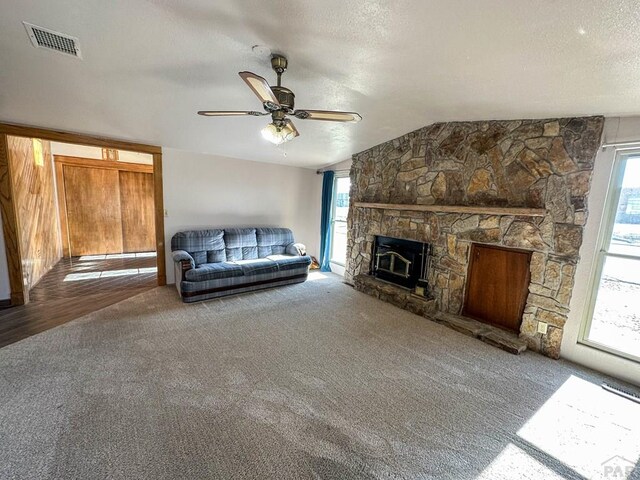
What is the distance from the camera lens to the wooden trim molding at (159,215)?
440 cm

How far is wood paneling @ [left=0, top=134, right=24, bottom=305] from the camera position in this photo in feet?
10.8

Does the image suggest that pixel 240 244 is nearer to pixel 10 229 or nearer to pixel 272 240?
pixel 272 240

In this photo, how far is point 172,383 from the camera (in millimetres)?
2197

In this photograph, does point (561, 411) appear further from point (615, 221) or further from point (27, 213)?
point (27, 213)

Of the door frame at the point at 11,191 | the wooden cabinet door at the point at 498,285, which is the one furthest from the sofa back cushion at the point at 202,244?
the wooden cabinet door at the point at 498,285

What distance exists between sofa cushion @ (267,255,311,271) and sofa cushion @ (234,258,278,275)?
4.2 inches

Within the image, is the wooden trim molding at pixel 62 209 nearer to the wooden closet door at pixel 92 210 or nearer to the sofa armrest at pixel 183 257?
the wooden closet door at pixel 92 210

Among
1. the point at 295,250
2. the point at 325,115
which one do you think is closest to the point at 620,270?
the point at 325,115

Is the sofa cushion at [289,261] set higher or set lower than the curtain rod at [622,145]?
lower

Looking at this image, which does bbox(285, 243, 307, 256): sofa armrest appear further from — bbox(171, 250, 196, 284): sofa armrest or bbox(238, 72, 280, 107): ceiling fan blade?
bbox(238, 72, 280, 107): ceiling fan blade

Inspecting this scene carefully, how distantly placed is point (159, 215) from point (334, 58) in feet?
12.4

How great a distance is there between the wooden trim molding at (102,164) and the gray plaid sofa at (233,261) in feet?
11.5

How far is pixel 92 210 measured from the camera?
20.6 feet

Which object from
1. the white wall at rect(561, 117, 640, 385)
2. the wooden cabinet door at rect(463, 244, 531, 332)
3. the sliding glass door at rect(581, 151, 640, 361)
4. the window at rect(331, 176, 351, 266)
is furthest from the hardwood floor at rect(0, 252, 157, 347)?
the sliding glass door at rect(581, 151, 640, 361)
